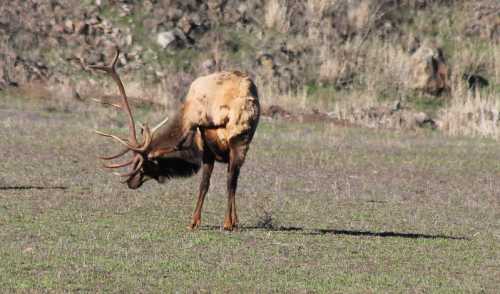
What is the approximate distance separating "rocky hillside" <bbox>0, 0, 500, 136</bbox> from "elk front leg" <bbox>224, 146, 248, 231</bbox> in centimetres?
1584

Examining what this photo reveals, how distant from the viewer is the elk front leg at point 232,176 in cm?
1249

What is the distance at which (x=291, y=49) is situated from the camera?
3472 cm

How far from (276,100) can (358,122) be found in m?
2.72

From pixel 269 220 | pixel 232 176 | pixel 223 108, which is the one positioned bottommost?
pixel 269 220

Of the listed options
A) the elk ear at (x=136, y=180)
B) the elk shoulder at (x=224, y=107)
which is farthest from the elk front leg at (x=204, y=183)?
the elk ear at (x=136, y=180)

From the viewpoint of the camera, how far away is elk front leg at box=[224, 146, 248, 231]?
41.0 feet

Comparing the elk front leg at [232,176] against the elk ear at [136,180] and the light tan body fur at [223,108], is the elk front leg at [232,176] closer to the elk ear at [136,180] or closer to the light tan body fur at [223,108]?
the light tan body fur at [223,108]

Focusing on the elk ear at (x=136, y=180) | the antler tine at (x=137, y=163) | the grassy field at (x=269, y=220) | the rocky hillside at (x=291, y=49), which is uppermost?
the antler tine at (x=137, y=163)

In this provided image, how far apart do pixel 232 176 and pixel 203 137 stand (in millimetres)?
528

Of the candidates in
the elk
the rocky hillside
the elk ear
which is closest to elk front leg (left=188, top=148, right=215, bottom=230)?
the elk

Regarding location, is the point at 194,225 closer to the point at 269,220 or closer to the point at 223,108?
the point at 269,220

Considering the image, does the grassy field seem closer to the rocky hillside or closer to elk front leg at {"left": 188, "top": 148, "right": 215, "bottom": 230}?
elk front leg at {"left": 188, "top": 148, "right": 215, "bottom": 230}

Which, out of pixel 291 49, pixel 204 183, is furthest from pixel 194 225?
pixel 291 49

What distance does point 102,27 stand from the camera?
113 ft
